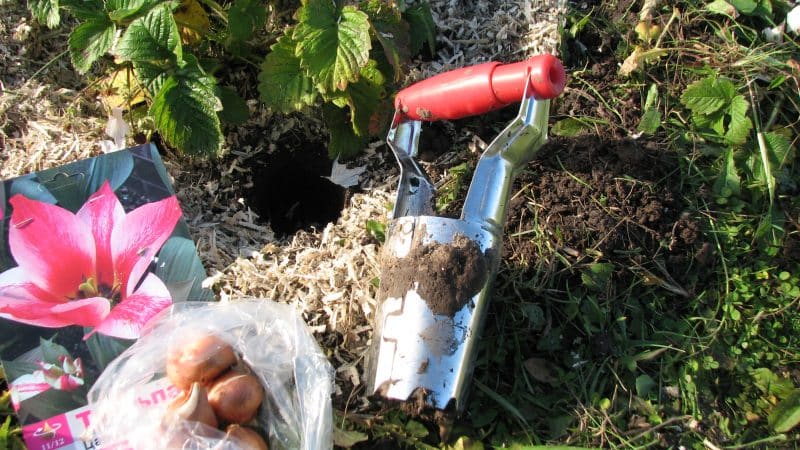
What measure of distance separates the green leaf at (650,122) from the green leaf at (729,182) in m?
0.19

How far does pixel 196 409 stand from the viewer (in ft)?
3.98

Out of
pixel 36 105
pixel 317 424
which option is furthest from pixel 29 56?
pixel 317 424

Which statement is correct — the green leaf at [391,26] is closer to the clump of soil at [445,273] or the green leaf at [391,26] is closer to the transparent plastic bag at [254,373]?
the clump of soil at [445,273]

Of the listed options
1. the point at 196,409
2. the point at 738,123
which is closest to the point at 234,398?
the point at 196,409

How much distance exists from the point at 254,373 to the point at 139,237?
45 cm

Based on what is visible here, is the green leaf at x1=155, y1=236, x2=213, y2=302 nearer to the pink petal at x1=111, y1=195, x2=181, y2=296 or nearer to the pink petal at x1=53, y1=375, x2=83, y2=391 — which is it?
the pink petal at x1=111, y1=195, x2=181, y2=296

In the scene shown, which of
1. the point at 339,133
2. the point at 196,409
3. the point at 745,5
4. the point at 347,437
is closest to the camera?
the point at 196,409

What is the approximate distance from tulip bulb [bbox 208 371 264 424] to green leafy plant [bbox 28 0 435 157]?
1.82 ft

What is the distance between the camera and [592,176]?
156 cm

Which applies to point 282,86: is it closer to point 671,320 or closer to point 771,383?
point 671,320

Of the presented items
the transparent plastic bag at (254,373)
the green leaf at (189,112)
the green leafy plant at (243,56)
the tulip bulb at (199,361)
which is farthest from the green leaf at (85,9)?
the tulip bulb at (199,361)

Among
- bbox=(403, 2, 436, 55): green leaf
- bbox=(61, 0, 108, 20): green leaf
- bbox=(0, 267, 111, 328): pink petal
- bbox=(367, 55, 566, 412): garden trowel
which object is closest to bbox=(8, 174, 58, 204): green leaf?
bbox=(0, 267, 111, 328): pink petal

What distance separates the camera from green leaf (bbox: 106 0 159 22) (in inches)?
58.8

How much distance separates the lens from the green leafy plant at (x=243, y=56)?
1.47 metres
